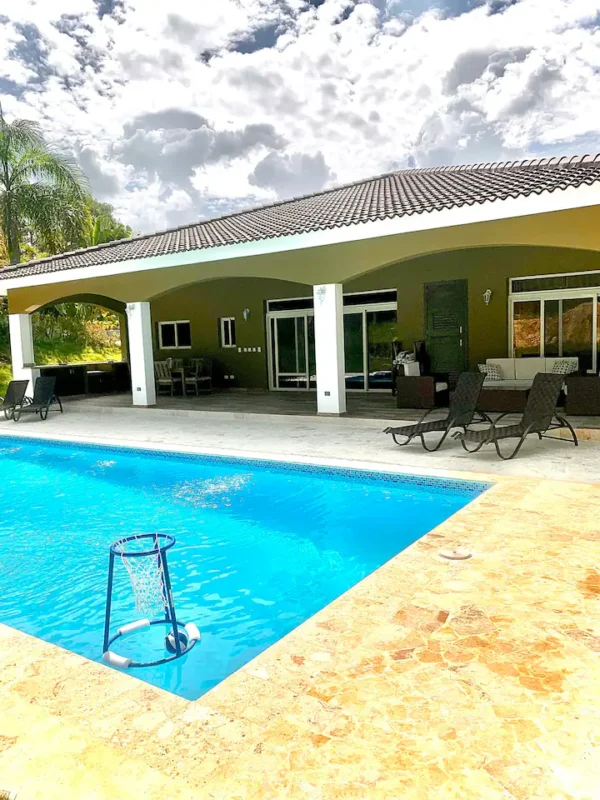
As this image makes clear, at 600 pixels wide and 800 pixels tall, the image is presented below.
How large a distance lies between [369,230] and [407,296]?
4.68 m

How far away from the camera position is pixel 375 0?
50.7 m

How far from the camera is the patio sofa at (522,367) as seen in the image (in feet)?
39.7

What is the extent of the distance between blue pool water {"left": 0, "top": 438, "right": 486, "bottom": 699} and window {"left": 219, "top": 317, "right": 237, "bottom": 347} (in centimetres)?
895

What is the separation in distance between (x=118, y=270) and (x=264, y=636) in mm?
11188

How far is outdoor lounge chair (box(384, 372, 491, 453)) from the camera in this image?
8.86 meters

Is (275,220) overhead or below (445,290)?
overhead

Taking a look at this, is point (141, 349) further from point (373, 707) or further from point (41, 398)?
point (373, 707)

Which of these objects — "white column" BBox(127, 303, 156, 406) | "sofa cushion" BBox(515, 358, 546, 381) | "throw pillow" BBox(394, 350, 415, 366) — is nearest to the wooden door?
"throw pillow" BBox(394, 350, 415, 366)

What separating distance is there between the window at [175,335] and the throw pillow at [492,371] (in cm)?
956

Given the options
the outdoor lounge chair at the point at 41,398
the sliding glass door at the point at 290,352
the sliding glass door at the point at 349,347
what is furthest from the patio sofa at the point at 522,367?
the outdoor lounge chair at the point at 41,398

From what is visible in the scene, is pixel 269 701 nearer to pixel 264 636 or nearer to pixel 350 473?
pixel 264 636

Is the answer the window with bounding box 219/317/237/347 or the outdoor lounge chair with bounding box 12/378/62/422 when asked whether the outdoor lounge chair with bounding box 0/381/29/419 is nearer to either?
the outdoor lounge chair with bounding box 12/378/62/422

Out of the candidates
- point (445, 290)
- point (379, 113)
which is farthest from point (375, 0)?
point (445, 290)

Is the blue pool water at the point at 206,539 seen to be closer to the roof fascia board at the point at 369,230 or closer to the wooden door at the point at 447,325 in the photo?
the roof fascia board at the point at 369,230
